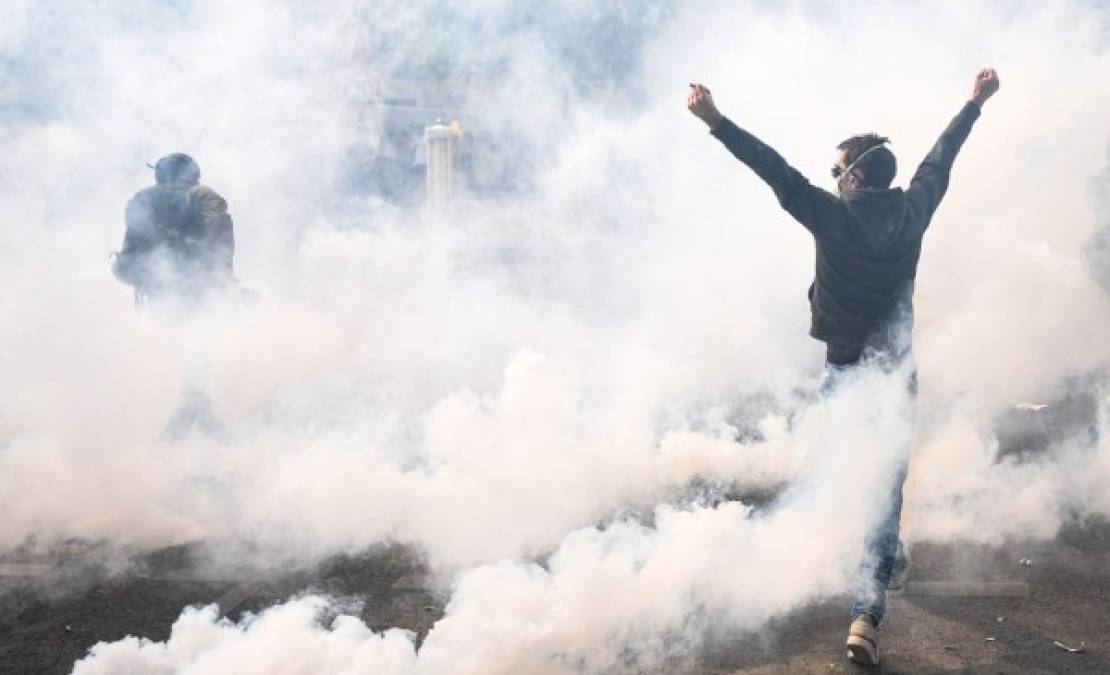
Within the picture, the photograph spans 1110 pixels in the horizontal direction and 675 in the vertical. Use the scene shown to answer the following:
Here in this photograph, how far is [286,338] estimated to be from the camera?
8.07m

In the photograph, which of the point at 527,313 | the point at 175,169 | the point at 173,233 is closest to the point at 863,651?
the point at 173,233

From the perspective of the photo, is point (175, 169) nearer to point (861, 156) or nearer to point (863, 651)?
point (861, 156)

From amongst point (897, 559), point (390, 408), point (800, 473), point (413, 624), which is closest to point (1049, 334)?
point (800, 473)

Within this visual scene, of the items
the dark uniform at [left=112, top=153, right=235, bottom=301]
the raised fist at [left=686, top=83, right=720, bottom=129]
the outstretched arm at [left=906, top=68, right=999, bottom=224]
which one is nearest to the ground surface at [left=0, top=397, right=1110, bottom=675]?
the outstretched arm at [left=906, top=68, right=999, bottom=224]

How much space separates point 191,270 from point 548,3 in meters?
6.36

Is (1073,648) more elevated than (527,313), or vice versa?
(527,313)

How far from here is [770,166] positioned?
11.2ft

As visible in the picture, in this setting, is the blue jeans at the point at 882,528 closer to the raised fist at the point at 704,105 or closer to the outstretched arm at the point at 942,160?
the outstretched arm at the point at 942,160

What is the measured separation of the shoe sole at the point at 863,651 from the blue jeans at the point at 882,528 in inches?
5.2

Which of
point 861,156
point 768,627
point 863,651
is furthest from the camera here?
point 861,156

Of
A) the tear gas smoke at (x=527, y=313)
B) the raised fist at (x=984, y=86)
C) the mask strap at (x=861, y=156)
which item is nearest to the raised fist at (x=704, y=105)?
the mask strap at (x=861, y=156)

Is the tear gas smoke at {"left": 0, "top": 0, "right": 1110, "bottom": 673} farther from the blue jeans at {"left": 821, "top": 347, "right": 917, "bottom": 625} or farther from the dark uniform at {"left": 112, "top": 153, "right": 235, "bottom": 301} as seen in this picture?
the dark uniform at {"left": 112, "top": 153, "right": 235, "bottom": 301}

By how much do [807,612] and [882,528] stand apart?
391 mm

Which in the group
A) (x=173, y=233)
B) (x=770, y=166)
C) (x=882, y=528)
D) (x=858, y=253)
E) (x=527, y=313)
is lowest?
(x=882, y=528)
